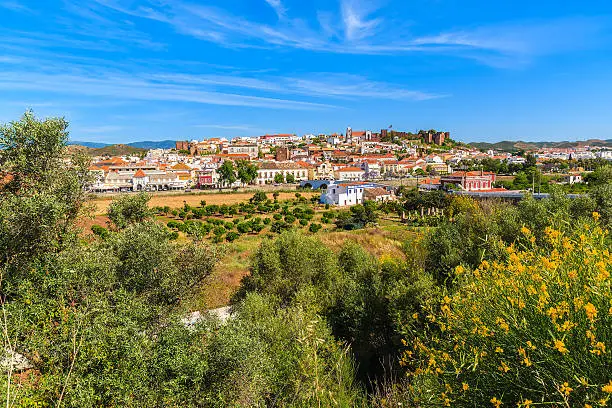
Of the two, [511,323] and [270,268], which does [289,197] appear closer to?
[270,268]

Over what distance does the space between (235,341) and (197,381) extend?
3.11 ft

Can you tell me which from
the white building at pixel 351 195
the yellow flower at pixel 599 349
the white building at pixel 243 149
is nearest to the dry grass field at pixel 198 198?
the white building at pixel 351 195

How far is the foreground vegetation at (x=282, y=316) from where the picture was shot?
3699mm

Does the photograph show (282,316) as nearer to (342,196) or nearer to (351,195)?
(342,196)

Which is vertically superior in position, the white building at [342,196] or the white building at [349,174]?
the white building at [349,174]

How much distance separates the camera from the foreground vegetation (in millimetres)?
3699

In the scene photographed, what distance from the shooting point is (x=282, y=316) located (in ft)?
38.8

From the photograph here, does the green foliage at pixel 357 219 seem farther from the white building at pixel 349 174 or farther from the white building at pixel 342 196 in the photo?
the white building at pixel 349 174

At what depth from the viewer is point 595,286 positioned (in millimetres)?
3539

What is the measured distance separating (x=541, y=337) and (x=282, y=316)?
907 centimetres

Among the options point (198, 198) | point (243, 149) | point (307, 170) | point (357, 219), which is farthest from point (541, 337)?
point (243, 149)

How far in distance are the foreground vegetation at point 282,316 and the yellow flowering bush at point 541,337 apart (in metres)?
0.02

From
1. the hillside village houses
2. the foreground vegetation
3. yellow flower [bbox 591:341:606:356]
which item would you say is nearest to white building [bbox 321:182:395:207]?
the hillside village houses

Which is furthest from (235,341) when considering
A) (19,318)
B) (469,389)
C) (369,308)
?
(369,308)
